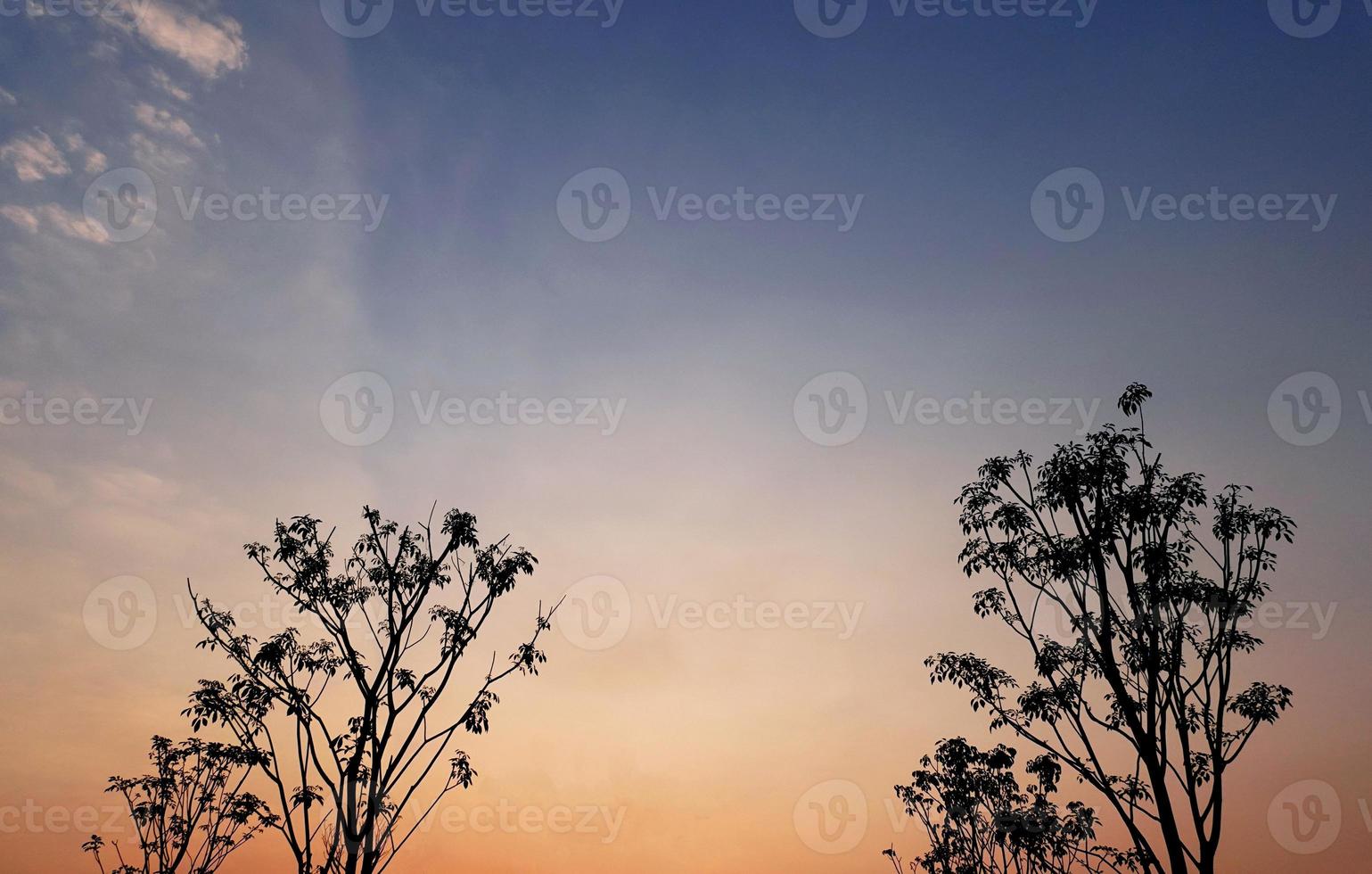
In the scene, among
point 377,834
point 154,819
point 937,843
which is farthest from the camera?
point 937,843

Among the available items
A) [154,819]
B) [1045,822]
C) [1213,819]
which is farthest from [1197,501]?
[154,819]

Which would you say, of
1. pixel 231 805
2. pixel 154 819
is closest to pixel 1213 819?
pixel 231 805

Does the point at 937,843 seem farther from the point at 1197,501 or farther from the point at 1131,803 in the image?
the point at 1197,501

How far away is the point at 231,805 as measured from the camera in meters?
22.0

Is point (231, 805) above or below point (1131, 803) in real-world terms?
above

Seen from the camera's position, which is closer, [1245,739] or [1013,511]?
[1245,739]

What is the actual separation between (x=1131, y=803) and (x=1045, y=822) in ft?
36.3

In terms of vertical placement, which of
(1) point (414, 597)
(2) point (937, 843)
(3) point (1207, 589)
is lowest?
(2) point (937, 843)

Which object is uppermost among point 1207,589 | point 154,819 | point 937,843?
point 1207,589

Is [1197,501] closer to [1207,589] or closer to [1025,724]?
[1207,589]

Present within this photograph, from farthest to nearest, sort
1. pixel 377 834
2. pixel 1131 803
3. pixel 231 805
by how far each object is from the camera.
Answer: pixel 231 805 → pixel 377 834 → pixel 1131 803

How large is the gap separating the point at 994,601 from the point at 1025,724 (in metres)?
2.24

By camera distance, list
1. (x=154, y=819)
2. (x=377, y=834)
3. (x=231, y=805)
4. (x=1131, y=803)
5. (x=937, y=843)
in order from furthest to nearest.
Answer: (x=937, y=843)
(x=154, y=819)
(x=231, y=805)
(x=377, y=834)
(x=1131, y=803)

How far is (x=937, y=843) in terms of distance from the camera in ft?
93.9
